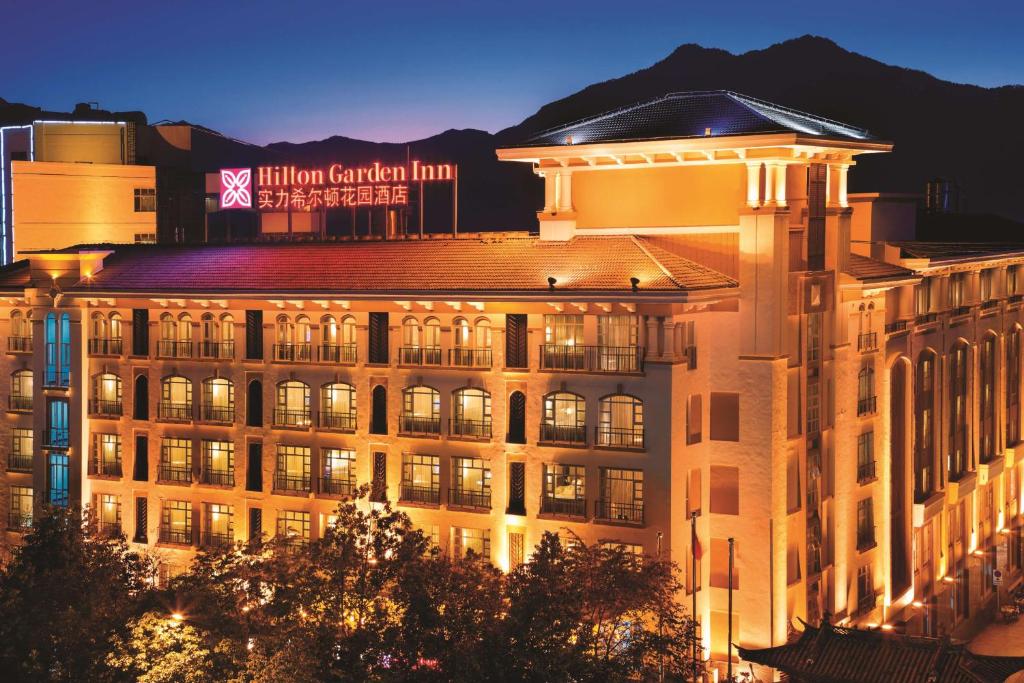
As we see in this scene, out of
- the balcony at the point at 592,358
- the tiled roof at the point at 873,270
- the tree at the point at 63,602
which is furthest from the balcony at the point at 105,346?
A: the tiled roof at the point at 873,270

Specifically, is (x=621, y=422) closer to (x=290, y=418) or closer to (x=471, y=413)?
(x=471, y=413)

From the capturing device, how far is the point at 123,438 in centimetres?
7244

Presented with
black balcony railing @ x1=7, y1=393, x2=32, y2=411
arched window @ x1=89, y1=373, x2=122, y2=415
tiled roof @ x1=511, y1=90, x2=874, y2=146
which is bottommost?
black balcony railing @ x1=7, y1=393, x2=32, y2=411

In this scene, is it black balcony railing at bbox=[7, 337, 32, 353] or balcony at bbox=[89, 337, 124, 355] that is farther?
black balcony railing at bbox=[7, 337, 32, 353]

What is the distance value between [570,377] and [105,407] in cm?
2609

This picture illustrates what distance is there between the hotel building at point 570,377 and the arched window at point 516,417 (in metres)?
0.18

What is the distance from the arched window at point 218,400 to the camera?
70.6 m

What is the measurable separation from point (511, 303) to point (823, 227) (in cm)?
1598

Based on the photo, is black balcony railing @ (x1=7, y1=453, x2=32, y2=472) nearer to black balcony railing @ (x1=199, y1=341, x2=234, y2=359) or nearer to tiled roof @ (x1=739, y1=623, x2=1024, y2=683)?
black balcony railing @ (x1=199, y1=341, x2=234, y2=359)

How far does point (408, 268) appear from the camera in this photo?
66750 mm

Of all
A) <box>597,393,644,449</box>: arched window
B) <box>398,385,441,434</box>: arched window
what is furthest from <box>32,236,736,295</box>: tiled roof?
<box>398,385,441,434</box>: arched window

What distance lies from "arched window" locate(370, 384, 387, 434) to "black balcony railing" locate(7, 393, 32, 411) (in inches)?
836

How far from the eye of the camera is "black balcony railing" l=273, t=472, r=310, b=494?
225 ft

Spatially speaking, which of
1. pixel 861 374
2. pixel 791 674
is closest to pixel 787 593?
pixel 791 674
